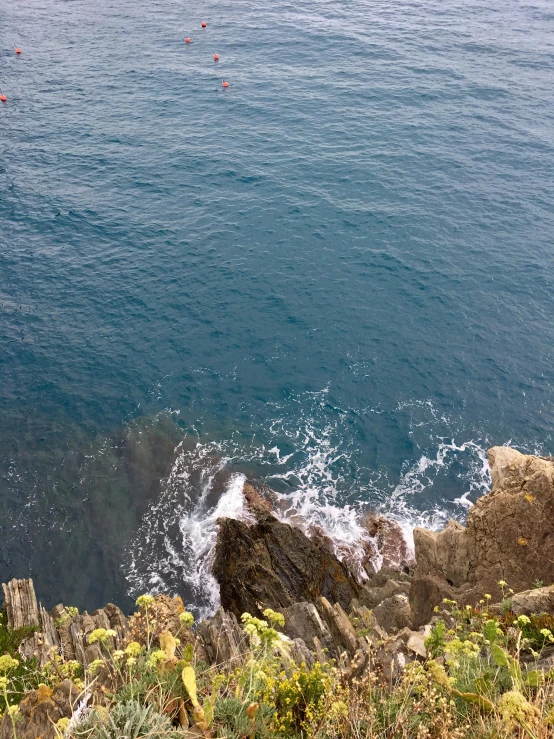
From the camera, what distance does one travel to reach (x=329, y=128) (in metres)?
66.9

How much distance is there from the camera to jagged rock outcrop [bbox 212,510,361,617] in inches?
1139

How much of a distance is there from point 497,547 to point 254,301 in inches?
1120

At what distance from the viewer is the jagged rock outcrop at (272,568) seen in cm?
2892

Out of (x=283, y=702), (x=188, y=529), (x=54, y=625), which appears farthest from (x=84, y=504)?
(x=283, y=702)

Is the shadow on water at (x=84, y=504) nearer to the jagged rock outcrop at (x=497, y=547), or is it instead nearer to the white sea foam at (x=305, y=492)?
the white sea foam at (x=305, y=492)

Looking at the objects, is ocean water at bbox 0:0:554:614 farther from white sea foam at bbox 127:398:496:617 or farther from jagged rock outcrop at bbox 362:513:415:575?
jagged rock outcrop at bbox 362:513:415:575

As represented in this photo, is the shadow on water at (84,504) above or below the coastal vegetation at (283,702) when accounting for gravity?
below

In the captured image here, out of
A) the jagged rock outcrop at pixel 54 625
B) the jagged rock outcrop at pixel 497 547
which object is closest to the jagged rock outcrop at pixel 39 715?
the jagged rock outcrop at pixel 54 625

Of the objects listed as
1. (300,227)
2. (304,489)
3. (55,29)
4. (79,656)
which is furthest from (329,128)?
(79,656)

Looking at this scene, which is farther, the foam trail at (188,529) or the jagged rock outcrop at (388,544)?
the jagged rock outcrop at (388,544)

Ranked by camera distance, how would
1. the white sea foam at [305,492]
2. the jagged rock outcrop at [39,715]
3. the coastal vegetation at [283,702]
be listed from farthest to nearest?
1. the white sea foam at [305,492]
2. the jagged rock outcrop at [39,715]
3. the coastal vegetation at [283,702]

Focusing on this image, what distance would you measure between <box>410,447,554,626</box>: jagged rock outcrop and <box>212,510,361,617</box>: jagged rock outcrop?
579 cm

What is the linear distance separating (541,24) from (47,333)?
9569cm

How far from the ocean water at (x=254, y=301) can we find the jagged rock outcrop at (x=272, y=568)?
1767mm
